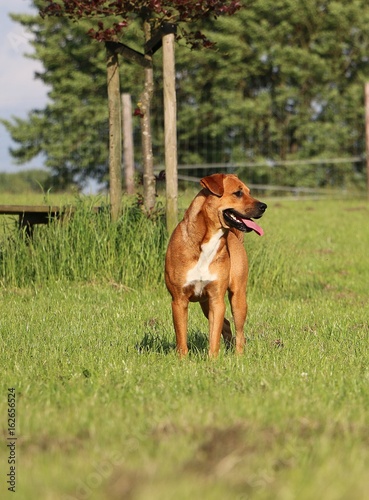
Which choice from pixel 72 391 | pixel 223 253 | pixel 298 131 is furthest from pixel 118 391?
pixel 298 131

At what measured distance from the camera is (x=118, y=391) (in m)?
5.18

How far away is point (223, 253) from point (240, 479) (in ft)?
11.2

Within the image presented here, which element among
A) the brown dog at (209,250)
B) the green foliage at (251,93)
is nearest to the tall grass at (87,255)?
the brown dog at (209,250)

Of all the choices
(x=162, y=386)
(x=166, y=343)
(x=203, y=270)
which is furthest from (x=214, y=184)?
(x=162, y=386)

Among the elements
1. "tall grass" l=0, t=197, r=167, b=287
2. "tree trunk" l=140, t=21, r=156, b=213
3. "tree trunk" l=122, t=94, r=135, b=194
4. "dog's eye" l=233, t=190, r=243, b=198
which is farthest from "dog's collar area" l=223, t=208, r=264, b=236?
"tree trunk" l=122, t=94, r=135, b=194

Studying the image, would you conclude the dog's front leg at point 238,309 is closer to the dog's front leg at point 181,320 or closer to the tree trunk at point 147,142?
the dog's front leg at point 181,320

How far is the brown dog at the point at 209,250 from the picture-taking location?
6.60 metres

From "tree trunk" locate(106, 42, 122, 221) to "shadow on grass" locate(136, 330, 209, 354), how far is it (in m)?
3.42

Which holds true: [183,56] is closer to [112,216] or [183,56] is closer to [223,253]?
[112,216]

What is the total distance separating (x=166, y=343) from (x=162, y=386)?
2172mm

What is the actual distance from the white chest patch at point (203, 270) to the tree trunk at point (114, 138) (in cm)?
458

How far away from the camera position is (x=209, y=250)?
6625 millimetres

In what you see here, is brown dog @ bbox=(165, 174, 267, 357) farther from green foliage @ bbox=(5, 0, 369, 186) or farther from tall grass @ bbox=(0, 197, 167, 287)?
green foliage @ bbox=(5, 0, 369, 186)

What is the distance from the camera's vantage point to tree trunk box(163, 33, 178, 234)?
10555mm
